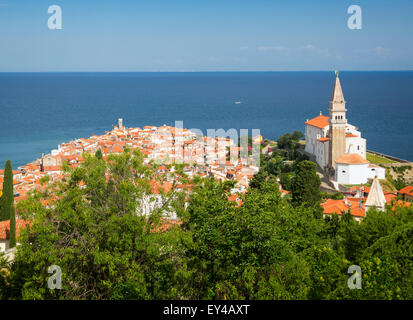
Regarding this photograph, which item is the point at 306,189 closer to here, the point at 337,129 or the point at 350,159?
the point at 350,159

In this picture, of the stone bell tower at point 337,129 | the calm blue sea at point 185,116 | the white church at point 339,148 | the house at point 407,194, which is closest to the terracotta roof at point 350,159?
the white church at point 339,148

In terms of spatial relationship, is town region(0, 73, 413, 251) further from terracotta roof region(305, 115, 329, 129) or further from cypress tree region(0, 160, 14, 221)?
cypress tree region(0, 160, 14, 221)

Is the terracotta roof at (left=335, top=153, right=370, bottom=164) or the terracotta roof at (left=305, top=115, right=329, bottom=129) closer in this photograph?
the terracotta roof at (left=335, top=153, right=370, bottom=164)

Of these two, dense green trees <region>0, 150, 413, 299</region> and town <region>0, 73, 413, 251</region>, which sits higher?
dense green trees <region>0, 150, 413, 299</region>

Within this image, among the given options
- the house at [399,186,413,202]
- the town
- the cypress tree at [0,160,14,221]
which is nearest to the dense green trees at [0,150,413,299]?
the cypress tree at [0,160,14,221]
